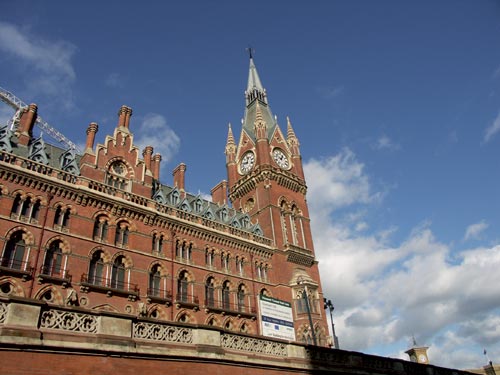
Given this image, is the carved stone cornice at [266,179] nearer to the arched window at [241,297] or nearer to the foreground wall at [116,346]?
the arched window at [241,297]

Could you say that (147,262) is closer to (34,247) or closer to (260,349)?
Result: (34,247)

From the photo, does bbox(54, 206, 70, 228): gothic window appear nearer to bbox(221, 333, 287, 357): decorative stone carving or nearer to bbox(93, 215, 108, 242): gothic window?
bbox(93, 215, 108, 242): gothic window

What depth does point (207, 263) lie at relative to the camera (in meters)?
33.5

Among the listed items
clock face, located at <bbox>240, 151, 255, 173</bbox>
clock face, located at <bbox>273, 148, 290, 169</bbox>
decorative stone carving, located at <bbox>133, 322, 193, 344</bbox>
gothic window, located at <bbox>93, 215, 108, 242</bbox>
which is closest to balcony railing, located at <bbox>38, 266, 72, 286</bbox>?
gothic window, located at <bbox>93, 215, 108, 242</bbox>

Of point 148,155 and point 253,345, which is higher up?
point 148,155

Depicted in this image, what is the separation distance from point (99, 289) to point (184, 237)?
8.89 meters

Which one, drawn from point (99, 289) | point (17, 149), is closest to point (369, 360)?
point (99, 289)

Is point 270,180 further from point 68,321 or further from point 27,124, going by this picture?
point 68,321

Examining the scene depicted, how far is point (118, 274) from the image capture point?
27.3 m

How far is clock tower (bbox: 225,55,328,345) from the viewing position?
37.2 metres

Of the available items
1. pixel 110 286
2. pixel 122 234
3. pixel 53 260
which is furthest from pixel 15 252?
→ pixel 122 234

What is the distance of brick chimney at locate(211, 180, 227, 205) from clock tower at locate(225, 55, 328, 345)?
797 mm

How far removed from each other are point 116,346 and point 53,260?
1695 centimetres

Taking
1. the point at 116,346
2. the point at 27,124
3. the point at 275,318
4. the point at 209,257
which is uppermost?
the point at 27,124
